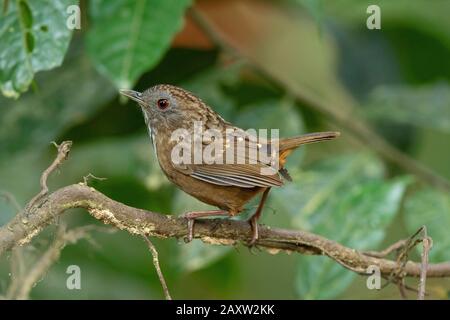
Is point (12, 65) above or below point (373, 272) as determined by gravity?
above

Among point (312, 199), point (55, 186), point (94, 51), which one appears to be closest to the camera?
point (94, 51)

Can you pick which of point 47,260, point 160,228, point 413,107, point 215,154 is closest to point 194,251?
point 215,154

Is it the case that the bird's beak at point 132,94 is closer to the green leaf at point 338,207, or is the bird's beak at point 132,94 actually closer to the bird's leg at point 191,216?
the bird's leg at point 191,216

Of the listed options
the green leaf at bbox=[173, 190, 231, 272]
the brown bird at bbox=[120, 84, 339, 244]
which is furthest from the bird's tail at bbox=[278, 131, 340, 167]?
the green leaf at bbox=[173, 190, 231, 272]

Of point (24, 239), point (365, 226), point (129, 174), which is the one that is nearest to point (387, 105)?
point (365, 226)

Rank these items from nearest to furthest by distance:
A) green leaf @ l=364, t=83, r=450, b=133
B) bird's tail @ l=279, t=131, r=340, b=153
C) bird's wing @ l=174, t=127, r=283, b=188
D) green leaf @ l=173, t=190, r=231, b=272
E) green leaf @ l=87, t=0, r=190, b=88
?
bird's wing @ l=174, t=127, r=283, b=188
bird's tail @ l=279, t=131, r=340, b=153
green leaf @ l=87, t=0, r=190, b=88
green leaf @ l=173, t=190, r=231, b=272
green leaf @ l=364, t=83, r=450, b=133

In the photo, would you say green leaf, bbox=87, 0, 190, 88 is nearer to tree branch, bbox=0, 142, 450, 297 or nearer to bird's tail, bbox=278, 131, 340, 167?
bird's tail, bbox=278, 131, 340, 167

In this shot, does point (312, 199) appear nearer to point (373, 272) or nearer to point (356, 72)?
point (373, 272)

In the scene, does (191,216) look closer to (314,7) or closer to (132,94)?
(132,94)
